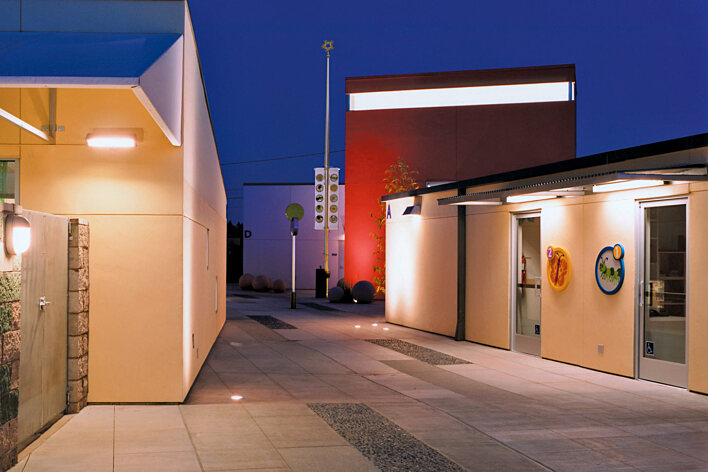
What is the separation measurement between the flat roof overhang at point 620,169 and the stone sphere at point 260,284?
73.4 ft

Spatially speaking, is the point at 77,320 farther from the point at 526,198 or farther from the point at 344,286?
the point at 344,286

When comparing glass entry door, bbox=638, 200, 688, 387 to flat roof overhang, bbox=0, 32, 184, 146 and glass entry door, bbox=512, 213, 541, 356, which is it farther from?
flat roof overhang, bbox=0, 32, 184, 146

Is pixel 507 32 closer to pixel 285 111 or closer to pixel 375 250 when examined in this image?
pixel 285 111

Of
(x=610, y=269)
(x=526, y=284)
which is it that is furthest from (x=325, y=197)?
(x=610, y=269)

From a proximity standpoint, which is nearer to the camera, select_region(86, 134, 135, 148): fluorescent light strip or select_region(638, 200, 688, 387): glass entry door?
select_region(86, 134, 135, 148): fluorescent light strip

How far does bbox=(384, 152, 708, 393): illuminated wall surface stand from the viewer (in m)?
9.54

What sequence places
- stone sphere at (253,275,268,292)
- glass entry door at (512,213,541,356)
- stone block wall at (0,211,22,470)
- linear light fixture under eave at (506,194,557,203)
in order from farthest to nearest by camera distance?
stone sphere at (253,275,268,292) < glass entry door at (512,213,541,356) < linear light fixture under eave at (506,194,557,203) < stone block wall at (0,211,22,470)

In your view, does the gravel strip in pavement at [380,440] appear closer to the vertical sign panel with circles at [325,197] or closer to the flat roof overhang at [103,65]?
the flat roof overhang at [103,65]

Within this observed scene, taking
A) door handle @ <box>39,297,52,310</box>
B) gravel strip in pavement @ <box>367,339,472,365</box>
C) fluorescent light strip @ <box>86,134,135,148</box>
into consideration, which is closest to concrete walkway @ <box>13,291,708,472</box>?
gravel strip in pavement @ <box>367,339,472,365</box>

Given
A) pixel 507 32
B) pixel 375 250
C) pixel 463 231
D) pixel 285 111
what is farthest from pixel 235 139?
pixel 463 231

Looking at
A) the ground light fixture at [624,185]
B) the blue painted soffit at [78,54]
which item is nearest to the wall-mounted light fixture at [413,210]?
the ground light fixture at [624,185]

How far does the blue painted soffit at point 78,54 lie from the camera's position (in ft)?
21.2

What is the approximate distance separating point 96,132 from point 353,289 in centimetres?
1895

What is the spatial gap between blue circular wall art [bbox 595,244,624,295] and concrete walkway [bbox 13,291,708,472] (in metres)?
1.27
